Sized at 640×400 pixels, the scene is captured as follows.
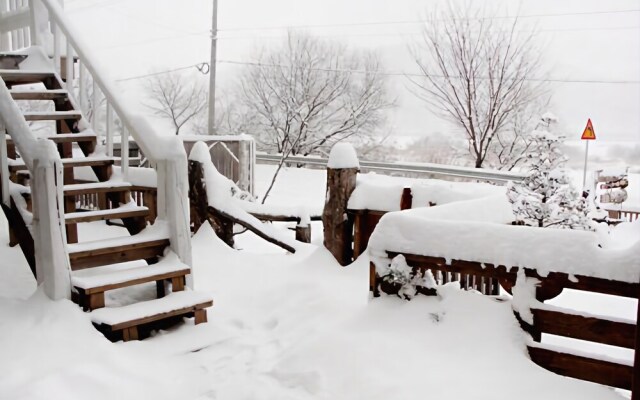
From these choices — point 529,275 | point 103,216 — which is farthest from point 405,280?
point 103,216

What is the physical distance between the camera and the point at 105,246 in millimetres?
4551

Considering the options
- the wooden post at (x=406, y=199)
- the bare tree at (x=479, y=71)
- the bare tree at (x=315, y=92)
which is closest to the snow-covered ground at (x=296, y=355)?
the wooden post at (x=406, y=199)

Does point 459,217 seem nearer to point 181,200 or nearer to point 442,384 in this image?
point 442,384

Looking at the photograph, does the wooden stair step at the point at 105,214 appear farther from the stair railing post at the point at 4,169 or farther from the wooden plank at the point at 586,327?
the wooden plank at the point at 586,327

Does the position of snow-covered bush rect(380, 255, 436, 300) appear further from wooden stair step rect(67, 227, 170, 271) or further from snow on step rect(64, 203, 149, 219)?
snow on step rect(64, 203, 149, 219)

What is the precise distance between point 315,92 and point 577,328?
22.6 metres

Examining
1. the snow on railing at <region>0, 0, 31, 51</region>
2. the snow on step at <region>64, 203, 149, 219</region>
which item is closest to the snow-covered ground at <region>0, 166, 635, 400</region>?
the snow on step at <region>64, 203, 149, 219</region>

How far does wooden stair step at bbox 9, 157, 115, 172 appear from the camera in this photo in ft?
17.2

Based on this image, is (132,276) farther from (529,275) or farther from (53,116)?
(529,275)

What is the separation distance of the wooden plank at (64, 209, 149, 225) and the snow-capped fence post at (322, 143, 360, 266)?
6.52 feet

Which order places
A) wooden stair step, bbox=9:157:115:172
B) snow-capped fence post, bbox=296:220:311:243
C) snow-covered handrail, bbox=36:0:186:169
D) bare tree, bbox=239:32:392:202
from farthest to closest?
bare tree, bbox=239:32:392:202, snow-capped fence post, bbox=296:220:311:243, wooden stair step, bbox=9:157:115:172, snow-covered handrail, bbox=36:0:186:169

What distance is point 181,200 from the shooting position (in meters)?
4.81

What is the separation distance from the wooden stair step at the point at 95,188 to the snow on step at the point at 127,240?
58 centimetres

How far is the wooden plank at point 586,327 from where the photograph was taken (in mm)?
3256
